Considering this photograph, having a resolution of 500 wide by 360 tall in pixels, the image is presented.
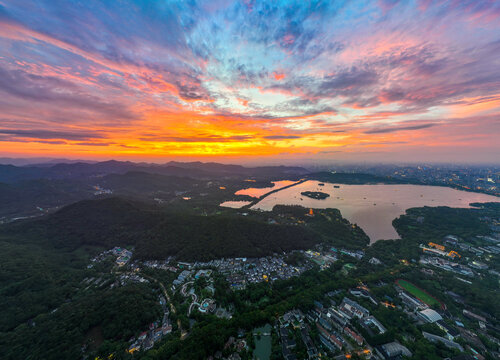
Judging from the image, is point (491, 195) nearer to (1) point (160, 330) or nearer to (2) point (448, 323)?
(2) point (448, 323)

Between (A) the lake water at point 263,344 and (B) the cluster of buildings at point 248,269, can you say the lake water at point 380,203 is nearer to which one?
(B) the cluster of buildings at point 248,269

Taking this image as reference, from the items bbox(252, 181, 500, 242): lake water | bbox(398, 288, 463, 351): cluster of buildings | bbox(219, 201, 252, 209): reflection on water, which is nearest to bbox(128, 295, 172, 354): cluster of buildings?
bbox(398, 288, 463, 351): cluster of buildings

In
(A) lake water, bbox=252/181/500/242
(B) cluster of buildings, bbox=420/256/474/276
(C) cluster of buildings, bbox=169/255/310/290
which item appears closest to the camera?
(C) cluster of buildings, bbox=169/255/310/290

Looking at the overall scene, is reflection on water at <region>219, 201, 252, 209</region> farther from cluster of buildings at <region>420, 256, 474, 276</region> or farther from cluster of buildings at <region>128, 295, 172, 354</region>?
cluster of buildings at <region>420, 256, 474, 276</region>

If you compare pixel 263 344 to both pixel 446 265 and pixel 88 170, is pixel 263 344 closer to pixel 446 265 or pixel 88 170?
pixel 446 265

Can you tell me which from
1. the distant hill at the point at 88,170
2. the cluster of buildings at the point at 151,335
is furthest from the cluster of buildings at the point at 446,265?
the distant hill at the point at 88,170
